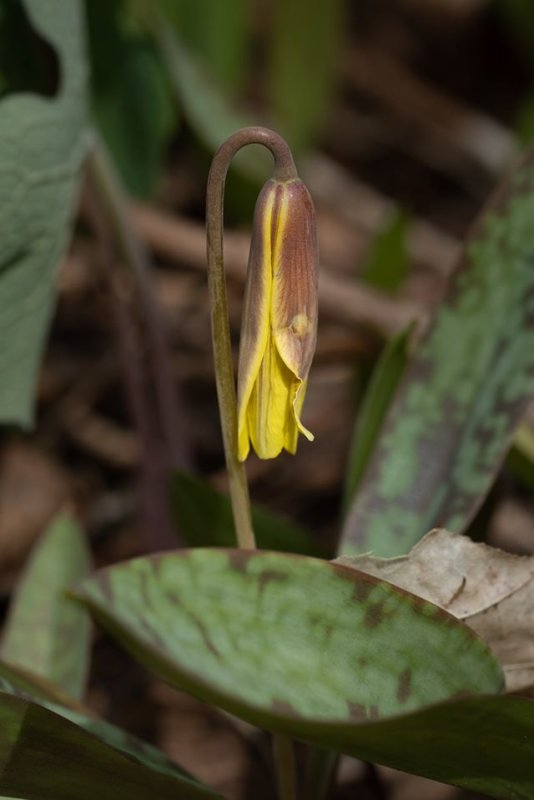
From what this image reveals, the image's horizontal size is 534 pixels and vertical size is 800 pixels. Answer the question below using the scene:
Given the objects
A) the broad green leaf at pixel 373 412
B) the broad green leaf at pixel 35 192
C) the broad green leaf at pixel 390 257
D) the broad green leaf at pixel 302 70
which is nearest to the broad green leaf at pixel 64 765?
the broad green leaf at pixel 373 412

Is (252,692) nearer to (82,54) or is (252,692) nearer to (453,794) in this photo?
(453,794)

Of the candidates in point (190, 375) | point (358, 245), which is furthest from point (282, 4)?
point (190, 375)

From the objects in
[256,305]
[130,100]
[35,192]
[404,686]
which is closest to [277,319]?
[256,305]

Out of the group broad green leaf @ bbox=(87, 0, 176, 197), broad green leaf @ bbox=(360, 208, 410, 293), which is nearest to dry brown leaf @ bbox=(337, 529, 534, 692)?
broad green leaf @ bbox=(360, 208, 410, 293)

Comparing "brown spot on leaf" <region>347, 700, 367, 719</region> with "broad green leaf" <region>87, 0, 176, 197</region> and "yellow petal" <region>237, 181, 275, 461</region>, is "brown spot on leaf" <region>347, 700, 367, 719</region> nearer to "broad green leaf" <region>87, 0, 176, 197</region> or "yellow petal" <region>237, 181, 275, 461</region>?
"yellow petal" <region>237, 181, 275, 461</region>

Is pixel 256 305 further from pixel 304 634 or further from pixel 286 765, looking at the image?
pixel 286 765

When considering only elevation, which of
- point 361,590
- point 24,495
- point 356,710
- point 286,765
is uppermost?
point 361,590
